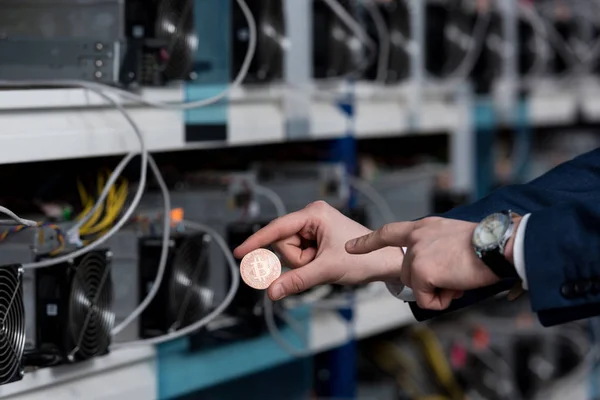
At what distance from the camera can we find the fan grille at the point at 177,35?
7.37 ft

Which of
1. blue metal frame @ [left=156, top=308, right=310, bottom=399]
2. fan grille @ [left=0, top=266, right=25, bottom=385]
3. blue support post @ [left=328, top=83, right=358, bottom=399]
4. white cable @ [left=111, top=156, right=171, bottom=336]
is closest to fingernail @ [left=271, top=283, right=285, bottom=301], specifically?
fan grille @ [left=0, top=266, right=25, bottom=385]

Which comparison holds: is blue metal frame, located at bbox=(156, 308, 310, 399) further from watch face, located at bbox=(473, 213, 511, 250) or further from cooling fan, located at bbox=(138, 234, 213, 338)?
watch face, located at bbox=(473, 213, 511, 250)

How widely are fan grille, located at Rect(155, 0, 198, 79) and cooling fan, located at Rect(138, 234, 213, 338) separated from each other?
32cm

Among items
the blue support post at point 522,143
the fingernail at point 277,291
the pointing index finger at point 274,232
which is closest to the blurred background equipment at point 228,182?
the blue support post at point 522,143

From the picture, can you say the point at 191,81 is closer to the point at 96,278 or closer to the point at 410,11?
the point at 96,278

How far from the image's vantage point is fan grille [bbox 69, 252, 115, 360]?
6.57 feet

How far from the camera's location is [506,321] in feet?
13.3

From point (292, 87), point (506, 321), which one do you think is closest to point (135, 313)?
point (292, 87)

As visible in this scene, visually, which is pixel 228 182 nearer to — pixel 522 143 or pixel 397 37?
pixel 397 37

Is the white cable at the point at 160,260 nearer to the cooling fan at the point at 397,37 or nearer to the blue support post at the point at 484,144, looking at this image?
the cooling fan at the point at 397,37

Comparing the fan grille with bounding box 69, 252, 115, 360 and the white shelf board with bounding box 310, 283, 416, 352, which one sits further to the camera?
the white shelf board with bounding box 310, 283, 416, 352

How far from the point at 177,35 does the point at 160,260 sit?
422 mm

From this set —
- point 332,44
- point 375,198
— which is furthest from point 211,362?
point 375,198

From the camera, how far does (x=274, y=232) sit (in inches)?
71.3
